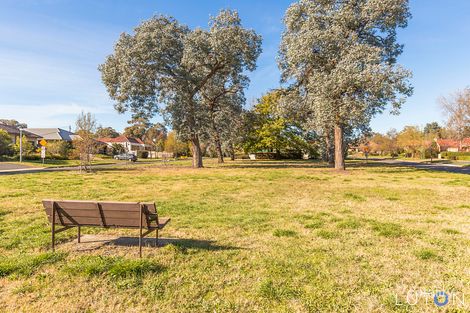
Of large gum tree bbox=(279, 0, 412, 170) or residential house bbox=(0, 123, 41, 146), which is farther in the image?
residential house bbox=(0, 123, 41, 146)

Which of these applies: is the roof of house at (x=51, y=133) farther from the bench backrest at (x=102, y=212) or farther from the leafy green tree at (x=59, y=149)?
the bench backrest at (x=102, y=212)

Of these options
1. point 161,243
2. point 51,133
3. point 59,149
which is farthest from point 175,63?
point 51,133

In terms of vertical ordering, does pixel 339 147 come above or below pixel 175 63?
below

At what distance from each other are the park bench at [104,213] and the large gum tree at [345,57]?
17918mm

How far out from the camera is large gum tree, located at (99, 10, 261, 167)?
25047 millimetres

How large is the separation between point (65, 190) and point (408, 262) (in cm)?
1451

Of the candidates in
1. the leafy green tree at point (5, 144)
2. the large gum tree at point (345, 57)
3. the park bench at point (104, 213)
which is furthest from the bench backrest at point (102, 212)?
the leafy green tree at point (5, 144)

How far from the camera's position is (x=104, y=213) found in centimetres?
509

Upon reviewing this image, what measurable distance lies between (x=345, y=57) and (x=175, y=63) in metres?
15.9

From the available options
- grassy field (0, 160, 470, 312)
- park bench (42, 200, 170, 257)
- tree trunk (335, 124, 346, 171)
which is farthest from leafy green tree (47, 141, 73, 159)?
park bench (42, 200, 170, 257)

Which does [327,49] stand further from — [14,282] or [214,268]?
[14,282]

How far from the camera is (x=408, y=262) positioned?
16.1 ft

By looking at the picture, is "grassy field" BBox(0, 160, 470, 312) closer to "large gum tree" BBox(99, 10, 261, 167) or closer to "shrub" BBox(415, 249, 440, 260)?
"shrub" BBox(415, 249, 440, 260)

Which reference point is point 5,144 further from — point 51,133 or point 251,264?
point 251,264
